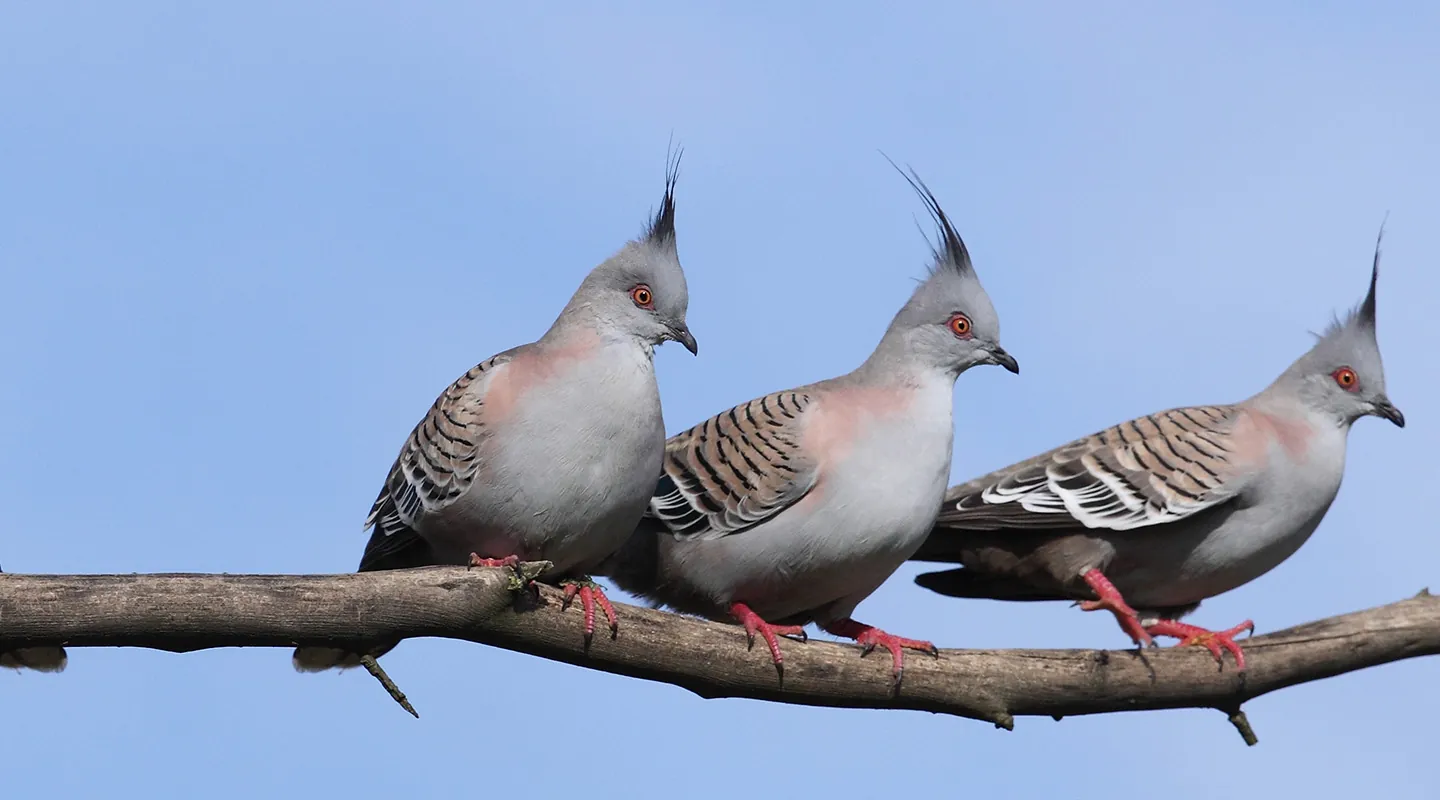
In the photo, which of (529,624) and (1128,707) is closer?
(529,624)

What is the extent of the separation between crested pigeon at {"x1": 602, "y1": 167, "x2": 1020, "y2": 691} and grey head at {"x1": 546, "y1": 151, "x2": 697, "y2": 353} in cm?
59

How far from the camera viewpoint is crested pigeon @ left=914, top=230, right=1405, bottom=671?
7.69 meters

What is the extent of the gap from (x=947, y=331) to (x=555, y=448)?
2001mm

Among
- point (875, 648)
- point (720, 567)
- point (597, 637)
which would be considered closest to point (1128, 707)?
point (875, 648)

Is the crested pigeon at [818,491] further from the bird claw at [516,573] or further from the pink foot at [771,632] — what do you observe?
the bird claw at [516,573]

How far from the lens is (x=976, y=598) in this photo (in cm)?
817

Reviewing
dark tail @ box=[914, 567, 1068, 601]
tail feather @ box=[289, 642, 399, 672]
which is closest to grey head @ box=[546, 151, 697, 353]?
tail feather @ box=[289, 642, 399, 672]

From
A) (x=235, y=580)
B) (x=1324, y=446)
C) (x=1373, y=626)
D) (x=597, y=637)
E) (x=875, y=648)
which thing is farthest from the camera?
(x=1324, y=446)

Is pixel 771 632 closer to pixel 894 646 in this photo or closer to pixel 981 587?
pixel 894 646

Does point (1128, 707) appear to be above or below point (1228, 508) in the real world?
below

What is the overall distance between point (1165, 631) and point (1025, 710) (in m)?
1.38

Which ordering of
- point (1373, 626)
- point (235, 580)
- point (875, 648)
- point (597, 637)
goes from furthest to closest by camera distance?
point (1373, 626) → point (875, 648) → point (597, 637) → point (235, 580)

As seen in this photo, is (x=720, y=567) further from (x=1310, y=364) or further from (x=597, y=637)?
(x=1310, y=364)

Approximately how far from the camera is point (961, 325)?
7199 mm
